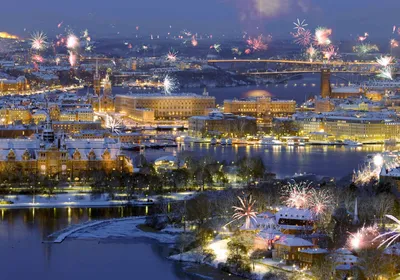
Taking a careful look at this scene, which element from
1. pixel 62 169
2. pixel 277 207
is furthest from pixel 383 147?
pixel 277 207

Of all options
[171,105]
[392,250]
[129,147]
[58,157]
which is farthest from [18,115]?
[392,250]

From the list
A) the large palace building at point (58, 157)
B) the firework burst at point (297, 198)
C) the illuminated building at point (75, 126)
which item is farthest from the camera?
the illuminated building at point (75, 126)

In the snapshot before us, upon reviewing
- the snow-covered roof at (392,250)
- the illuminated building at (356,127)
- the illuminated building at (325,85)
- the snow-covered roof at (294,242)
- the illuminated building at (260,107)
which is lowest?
the snow-covered roof at (392,250)

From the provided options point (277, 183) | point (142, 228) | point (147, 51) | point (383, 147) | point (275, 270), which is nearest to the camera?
point (275, 270)

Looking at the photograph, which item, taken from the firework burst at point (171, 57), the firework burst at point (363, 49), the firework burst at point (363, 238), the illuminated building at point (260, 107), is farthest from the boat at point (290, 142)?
the firework burst at point (363, 49)

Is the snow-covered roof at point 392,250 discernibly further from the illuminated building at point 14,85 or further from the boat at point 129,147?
the illuminated building at point 14,85

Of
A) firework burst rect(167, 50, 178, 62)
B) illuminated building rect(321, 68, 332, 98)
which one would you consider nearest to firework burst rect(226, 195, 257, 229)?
illuminated building rect(321, 68, 332, 98)

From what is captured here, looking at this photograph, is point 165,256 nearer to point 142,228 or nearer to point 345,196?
point 142,228
